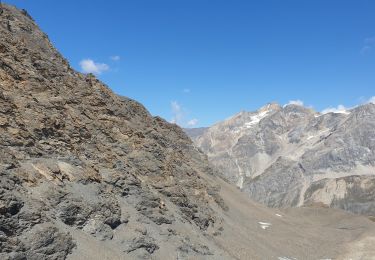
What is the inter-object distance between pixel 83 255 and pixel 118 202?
10.6m

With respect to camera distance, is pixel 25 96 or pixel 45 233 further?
pixel 25 96

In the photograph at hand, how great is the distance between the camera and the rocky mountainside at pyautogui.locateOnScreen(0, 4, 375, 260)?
26219mm

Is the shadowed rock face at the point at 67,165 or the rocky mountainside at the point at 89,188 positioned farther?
the rocky mountainside at the point at 89,188

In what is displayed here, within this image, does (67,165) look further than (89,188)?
Yes

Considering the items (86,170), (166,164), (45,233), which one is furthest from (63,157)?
(166,164)

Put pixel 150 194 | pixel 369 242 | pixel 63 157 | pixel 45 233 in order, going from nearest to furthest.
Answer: pixel 45 233 → pixel 63 157 → pixel 150 194 → pixel 369 242

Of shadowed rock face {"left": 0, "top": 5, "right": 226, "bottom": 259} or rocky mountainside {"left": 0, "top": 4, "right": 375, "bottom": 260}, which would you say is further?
rocky mountainside {"left": 0, "top": 4, "right": 375, "bottom": 260}

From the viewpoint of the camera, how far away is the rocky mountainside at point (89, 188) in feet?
86.0

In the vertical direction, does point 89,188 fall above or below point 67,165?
below

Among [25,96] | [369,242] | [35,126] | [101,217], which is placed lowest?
[369,242]

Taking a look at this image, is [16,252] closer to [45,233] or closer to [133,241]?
[45,233]

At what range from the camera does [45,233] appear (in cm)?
2492

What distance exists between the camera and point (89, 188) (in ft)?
109

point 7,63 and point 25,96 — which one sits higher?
point 7,63
